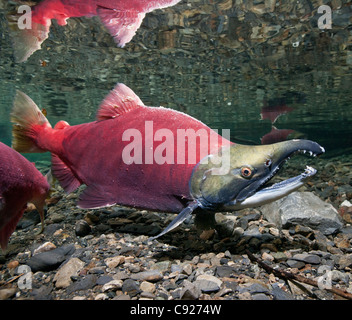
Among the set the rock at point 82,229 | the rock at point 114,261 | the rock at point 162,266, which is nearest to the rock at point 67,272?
the rock at point 114,261

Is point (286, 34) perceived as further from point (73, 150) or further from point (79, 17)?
point (73, 150)

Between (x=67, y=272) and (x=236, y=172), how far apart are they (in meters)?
2.09

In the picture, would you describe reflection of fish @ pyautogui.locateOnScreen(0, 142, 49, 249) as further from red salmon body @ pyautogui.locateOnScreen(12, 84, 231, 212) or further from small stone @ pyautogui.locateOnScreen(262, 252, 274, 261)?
small stone @ pyautogui.locateOnScreen(262, 252, 274, 261)

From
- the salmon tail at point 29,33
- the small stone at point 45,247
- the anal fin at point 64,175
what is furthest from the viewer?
the salmon tail at point 29,33

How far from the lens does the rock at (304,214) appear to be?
3.64 metres

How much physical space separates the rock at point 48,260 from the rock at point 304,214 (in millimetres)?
3040

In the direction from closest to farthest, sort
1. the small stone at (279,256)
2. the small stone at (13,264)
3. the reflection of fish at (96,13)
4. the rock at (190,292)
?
1. the rock at (190,292)
2. the small stone at (279,256)
3. the small stone at (13,264)
4. the reflection of fish at (96,13)

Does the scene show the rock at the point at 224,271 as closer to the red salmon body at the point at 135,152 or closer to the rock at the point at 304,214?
the red salmon body at the point at 135,152

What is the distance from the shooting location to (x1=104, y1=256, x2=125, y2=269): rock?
9.06 ft

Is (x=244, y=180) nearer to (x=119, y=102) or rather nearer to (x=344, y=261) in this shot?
(x=344, y=261)

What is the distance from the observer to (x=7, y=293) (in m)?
2.38

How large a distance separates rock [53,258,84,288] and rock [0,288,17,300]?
0.36 metres

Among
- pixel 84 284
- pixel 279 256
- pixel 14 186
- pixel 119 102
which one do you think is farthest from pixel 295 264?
pixel 14 186
